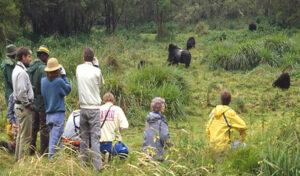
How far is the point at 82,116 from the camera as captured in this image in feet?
15.9

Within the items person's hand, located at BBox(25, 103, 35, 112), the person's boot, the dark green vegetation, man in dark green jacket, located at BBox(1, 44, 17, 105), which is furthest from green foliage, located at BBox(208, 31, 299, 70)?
person's hand, located at BBox(25, 103, 35, 112)

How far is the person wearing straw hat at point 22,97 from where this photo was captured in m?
5.17

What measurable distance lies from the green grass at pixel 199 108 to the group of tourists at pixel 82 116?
24cm

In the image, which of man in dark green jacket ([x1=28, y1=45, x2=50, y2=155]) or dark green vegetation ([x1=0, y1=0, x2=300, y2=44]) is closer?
man in dark green jacket ([x1=28, y1=45, x2=50, y2=155])

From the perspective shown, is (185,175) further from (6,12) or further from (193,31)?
(193,31)

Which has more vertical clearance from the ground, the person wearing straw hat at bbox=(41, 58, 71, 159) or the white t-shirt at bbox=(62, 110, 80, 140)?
the person wearing straw hat at bbox=(41, 58, 71, 159)

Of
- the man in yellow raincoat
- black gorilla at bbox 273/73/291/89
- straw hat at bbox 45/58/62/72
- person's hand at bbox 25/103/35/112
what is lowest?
black gorilla at bbox 273/73/291/89

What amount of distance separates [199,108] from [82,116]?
4.83 meters

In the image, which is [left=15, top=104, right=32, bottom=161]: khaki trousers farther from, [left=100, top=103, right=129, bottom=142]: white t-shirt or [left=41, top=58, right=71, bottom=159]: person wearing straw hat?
[left=100, top=103, right=129, bottom=142]: white t-shirt

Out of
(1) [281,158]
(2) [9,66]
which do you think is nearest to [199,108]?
(2) [9,66]

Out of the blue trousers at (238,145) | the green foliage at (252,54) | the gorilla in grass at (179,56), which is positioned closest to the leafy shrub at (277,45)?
the green foliage at (252,54)

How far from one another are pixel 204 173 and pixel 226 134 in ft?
3.01

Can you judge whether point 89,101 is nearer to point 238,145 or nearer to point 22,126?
point 22,126

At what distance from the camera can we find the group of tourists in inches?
186
